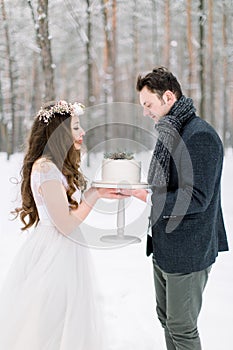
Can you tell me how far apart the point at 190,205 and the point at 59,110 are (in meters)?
0.83

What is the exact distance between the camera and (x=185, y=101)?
2080 millimetres


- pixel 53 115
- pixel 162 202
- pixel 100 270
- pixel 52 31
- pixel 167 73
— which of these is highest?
pixel 52 31

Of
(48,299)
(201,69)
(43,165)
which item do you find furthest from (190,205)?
(201,69)

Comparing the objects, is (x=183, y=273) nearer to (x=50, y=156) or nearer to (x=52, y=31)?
(x=50, y=156)

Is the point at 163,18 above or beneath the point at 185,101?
above

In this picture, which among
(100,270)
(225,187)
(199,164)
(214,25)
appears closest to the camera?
(199,164)

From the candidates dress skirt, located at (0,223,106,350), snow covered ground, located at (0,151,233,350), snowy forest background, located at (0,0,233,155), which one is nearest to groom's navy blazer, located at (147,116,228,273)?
dress skirt, located at (0,223,106,350)

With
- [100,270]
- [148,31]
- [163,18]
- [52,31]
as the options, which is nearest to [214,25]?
[163,18]

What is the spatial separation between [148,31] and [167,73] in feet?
52.9

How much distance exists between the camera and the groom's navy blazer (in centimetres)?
193

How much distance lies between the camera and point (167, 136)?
6.62 feet

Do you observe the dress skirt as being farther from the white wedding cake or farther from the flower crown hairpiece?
the flower crown hairpiece

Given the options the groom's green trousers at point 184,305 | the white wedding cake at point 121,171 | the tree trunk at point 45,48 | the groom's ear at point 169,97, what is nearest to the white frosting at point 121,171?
the white wedding cake at point 121,171

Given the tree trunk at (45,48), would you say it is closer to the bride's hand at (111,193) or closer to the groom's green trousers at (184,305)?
the bride's hand at (111,193)
